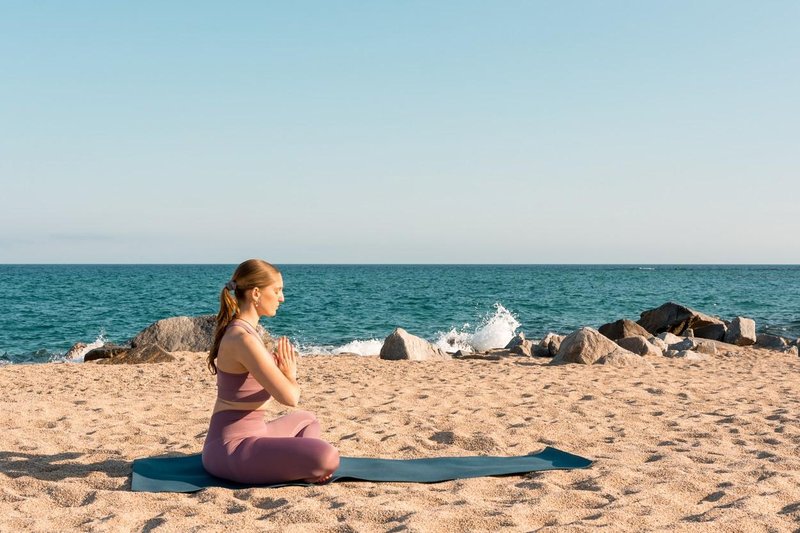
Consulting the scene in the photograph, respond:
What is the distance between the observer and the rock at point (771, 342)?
1828cm

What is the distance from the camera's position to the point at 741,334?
18.7 metres

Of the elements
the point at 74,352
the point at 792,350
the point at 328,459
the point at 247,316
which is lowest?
the point at 74,352

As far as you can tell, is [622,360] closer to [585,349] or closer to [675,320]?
[585,349]

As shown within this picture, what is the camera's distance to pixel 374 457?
6191 millimetres

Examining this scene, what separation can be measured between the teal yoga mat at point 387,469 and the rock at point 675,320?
16.9m

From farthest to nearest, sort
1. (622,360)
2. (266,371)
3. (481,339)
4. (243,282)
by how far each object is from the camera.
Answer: (481,339)
(622,360)
(243,282)
(266,371)

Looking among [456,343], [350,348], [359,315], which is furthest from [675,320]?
[359,315]

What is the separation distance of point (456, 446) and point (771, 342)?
15.0 metres

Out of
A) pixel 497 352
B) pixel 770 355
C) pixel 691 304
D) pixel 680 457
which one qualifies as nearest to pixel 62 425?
pixel 680 457

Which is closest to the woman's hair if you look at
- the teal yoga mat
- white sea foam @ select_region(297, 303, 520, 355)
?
the teal yoga mat

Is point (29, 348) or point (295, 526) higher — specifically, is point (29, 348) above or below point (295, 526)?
below

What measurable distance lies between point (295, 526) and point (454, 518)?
3.04ft

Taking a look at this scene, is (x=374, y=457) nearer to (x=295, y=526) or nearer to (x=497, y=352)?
(x=295, y=526)

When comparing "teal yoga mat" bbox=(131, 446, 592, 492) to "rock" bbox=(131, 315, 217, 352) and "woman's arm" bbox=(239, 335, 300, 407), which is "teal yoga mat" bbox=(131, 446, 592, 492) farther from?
"rock" bbox=(131, 315, 217, 352)
